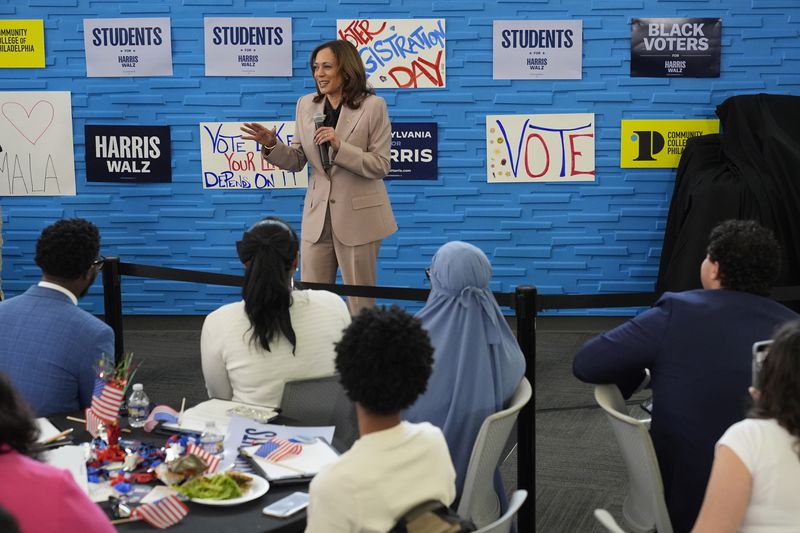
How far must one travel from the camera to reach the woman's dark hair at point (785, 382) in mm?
1881

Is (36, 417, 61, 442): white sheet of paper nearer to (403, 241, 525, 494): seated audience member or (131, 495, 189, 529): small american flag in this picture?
(131, 495, 189, 529): small american flag

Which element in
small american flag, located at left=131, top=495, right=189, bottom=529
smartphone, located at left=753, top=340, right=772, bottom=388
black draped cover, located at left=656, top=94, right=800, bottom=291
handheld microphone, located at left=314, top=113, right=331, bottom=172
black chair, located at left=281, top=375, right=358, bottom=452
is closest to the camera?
small american flag, located at left=131, top=495, right=189, bottom=529

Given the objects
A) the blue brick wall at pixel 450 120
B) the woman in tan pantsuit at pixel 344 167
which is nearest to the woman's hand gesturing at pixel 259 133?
the woman in tan pantsuit at pixel 344 167

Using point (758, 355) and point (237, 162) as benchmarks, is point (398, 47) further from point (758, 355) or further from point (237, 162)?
point (758, 355)

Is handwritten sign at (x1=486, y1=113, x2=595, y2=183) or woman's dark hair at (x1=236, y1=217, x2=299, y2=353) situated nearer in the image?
woman's dark hair at (x1=236, y1=217, x2=299, y2=353)

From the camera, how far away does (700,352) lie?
2.57 meters

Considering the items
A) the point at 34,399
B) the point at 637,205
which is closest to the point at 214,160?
the point at 637,205

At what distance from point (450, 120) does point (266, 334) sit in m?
3.59

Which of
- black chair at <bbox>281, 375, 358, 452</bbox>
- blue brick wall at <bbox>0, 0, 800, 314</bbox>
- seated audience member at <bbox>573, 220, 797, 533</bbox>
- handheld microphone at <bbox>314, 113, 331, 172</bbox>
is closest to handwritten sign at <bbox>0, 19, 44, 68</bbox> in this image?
blue brick wall at <bbox>0, 0, 800, 314</bbox>

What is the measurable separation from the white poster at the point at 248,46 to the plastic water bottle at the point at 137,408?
379 centimetres

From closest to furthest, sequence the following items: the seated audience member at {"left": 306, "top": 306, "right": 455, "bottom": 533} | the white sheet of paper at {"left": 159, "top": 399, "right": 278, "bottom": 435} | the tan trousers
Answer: the seated audience member at {"left": 306, "top": 306, "right": 455, "bottom": 533} < the white sheet of paper at {"left": 159, "top": 399, "right": 278, "bottom": 435} < the tan trousers

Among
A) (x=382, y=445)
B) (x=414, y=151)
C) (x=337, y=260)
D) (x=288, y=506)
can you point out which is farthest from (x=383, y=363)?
(x=414, y=151)

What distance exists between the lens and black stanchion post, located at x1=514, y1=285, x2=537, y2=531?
3.15 meters

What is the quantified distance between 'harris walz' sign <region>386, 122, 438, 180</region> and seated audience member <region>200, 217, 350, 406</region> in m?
3.28
